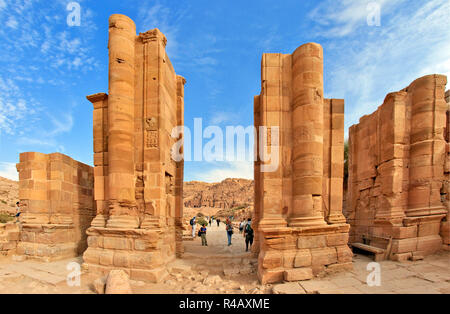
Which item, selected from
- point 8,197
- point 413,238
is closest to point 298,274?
point 413,238

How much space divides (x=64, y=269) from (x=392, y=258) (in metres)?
9.83

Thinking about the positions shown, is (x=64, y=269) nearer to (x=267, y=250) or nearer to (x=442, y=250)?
(x=267, y=250)

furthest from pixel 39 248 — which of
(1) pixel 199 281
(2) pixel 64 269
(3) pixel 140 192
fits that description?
(1) pixel 199 281

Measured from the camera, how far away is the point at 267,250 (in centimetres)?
512

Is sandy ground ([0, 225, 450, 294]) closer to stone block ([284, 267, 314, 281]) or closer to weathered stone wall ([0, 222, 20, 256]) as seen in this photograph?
stone block ([284, 267, 314, 281])

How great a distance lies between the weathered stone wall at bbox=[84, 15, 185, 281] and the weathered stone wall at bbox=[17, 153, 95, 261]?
2287 millimetres

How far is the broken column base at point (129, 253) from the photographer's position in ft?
17.6

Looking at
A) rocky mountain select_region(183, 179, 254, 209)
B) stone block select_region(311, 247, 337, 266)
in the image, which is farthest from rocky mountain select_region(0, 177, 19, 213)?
rocky mountain select_region(183, 179, 254, 209)

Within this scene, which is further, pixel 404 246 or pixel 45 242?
pixel 45 242

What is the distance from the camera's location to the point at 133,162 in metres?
6.15

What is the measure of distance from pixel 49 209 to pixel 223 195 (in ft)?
162

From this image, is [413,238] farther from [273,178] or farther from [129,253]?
[129,253]

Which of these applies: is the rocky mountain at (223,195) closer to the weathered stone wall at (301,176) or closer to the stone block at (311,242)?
the weathered stone wall at (301,176)

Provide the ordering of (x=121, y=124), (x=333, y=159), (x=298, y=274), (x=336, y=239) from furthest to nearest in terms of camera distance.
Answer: (x=333, y=159) → (x=121, y=124) → (x=336, y=239) → (x=298, y=274)
